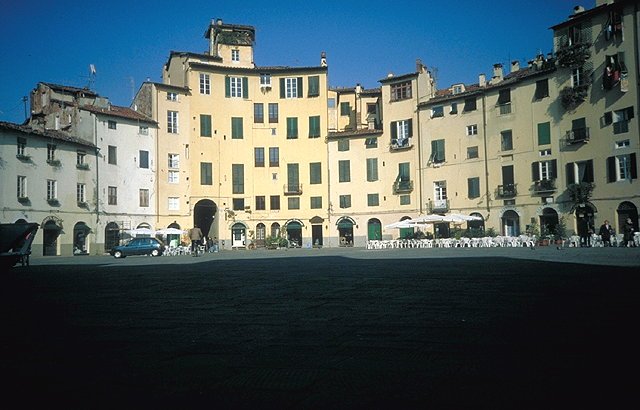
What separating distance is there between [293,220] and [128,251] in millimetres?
18309

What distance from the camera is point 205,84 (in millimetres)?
51156

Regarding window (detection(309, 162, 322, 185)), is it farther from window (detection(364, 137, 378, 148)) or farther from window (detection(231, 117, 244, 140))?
window (detection(231, 117, 244, 140))

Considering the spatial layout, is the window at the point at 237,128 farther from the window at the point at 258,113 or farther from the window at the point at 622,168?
the window at the point at 622,168

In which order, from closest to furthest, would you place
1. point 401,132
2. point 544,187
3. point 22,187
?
point 22,187 < point 544,187 < point 401,132

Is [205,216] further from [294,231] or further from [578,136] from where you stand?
[578,136]

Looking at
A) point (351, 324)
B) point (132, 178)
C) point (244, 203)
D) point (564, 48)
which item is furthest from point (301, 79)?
point (351, 324)

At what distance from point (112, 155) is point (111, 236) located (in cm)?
718

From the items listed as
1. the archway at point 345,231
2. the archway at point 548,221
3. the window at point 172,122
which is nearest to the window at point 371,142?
the archway at point 345,231

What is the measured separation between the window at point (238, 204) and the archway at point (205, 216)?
1.82 metres

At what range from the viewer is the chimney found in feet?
147

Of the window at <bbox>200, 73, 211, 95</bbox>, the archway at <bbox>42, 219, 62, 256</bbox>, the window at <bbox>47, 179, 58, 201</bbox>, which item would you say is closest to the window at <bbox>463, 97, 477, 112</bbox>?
the window at <bbox>200, 73, 211, 95</bbox>

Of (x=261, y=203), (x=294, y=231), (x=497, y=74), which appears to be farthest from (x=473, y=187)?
(x=261, y=203)

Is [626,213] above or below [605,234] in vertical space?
above

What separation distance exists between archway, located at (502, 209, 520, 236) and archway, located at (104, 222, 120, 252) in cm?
3282
